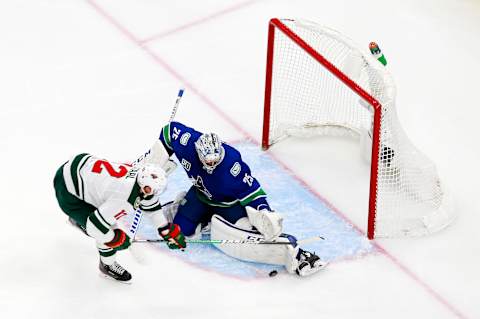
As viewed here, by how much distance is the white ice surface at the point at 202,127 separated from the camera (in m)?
5.87

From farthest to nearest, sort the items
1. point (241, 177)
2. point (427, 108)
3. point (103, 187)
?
point (427, 108) < point (241, 177) < point (103, 187)

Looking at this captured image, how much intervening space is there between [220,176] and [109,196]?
0.62 metres

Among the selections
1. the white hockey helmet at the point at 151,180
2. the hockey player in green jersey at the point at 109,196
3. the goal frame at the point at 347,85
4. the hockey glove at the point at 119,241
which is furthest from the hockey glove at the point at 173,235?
the goal frame at the point at 347,85

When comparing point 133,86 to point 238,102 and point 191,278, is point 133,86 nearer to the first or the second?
point 238,102

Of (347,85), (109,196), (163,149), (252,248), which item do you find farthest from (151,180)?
(347,85)

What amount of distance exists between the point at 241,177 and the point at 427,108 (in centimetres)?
175

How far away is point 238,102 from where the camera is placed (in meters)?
7.16

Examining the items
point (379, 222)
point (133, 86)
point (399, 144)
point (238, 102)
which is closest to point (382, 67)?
point (399, 144)

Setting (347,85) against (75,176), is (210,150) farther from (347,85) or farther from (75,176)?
(347,85)

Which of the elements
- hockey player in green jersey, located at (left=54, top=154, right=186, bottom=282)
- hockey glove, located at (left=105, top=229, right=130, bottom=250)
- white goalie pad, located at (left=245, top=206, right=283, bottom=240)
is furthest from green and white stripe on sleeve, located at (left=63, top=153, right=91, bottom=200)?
white goalie pad, located at (left=245, top=206, right=283, bottom=240)

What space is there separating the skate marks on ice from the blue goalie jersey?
31cm

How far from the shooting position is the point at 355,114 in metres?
6.74

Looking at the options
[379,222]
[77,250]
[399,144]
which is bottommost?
[77,250]

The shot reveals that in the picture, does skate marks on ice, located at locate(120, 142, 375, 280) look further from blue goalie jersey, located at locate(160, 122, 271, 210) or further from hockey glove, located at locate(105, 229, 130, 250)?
hockey glove, located at locate(105, 229, 130, 250)
